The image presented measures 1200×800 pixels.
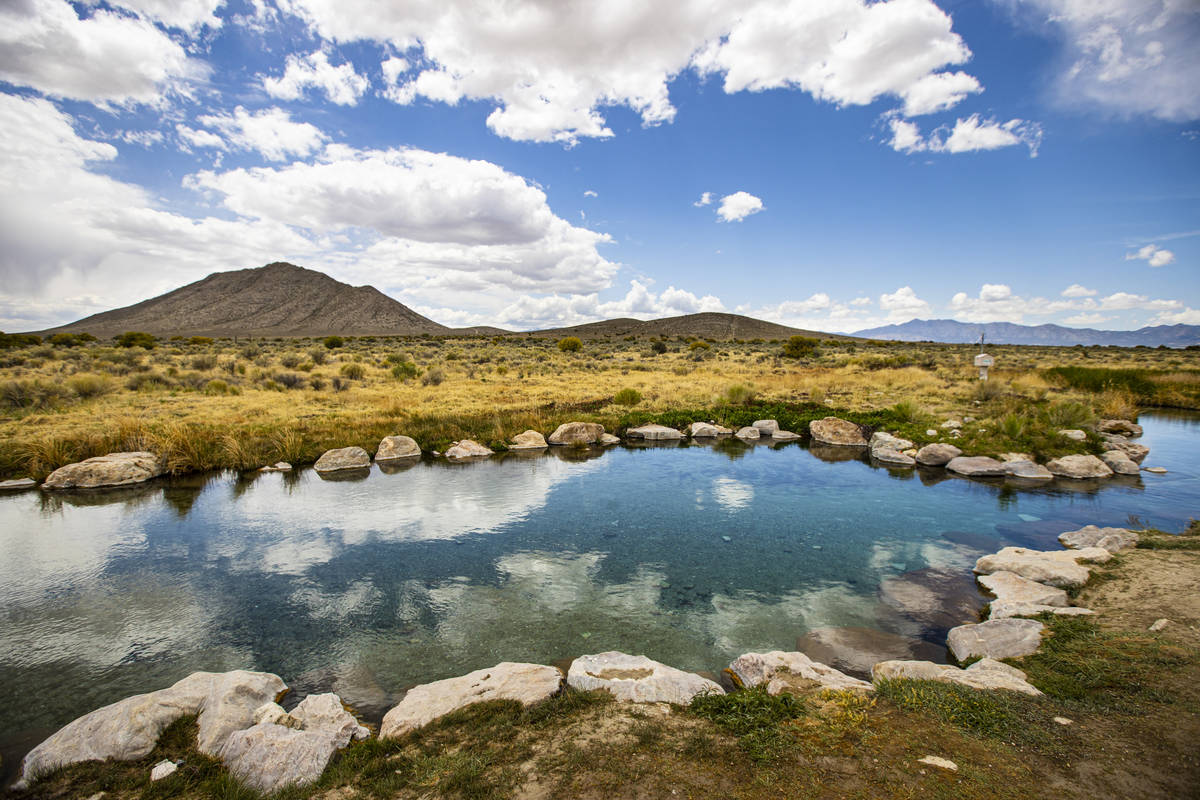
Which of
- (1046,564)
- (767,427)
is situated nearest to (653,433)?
(767,427)

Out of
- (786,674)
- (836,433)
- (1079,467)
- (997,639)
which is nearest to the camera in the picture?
(786,674)

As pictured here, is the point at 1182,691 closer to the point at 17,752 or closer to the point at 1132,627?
the point at 1132,627

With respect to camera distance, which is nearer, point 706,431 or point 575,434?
point 575,434

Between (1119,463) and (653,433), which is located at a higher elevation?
(653,433)

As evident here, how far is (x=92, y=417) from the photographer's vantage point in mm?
18266

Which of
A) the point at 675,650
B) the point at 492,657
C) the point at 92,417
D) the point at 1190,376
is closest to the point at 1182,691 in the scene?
the point at 675,650

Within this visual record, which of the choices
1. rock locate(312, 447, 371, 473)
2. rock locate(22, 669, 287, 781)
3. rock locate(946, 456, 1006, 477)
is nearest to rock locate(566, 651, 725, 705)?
rock locate(22, 669, 287, 781)

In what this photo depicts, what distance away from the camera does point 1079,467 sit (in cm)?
1452

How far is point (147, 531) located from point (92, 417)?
12051 mm

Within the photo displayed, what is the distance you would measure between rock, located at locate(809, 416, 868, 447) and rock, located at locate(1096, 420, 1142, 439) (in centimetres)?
864

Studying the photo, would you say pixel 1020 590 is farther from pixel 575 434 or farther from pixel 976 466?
pixel 575 434

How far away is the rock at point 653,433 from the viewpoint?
65.7 ft

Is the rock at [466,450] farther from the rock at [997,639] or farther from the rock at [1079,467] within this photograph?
the rock at [1079,467]

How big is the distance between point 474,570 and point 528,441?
9.54 meters
